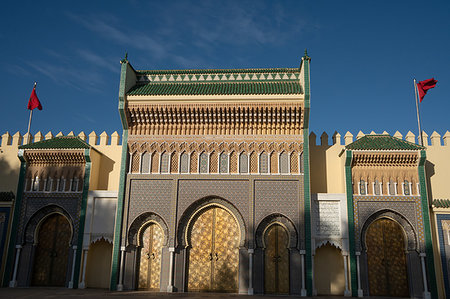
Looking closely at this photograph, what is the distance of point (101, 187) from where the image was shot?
1650 cm

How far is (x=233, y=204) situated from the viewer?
14609 millimetres

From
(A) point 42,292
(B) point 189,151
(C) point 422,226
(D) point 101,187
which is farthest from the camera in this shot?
(D) point 101,187

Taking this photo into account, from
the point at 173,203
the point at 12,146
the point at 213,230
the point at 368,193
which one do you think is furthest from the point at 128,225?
the point at 368,193

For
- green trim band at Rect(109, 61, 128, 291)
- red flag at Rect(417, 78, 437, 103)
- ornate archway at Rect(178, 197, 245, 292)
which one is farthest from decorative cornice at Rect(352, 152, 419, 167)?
green trim band at Rect(109, 61, 128, 291)

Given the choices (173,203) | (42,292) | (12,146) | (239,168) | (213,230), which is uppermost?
(12,146)

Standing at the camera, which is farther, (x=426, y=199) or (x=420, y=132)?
(x=420, y=132)

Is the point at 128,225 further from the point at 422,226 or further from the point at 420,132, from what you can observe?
the point at 420,132

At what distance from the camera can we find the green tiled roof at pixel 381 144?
14617 mm

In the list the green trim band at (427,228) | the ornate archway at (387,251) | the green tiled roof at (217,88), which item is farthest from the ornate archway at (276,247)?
the green tiled roof at (217,88)

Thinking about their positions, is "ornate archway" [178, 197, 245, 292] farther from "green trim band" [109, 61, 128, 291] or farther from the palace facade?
"green trim band" [109, 61, 128, 291]

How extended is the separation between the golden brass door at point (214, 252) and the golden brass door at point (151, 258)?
1137mm

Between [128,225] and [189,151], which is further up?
[189,151]

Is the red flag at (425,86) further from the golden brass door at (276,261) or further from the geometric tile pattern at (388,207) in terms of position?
the golden brass door at (276,261)

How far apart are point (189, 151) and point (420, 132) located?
870 cm
